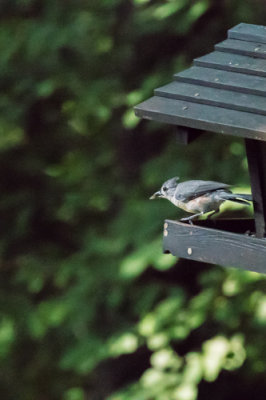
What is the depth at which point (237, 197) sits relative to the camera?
229 centimetres

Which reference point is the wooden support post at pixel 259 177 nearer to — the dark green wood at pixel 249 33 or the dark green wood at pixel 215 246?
the dark green wood at pixel 215 246

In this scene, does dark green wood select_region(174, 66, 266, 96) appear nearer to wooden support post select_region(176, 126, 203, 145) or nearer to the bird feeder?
the bird feeder

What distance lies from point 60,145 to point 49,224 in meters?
0.52

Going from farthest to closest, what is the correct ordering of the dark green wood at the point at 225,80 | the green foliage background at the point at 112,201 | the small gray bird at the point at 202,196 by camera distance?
1. the green foliage background at the point at 112,201
2. the small gray bird at the point at 202,196
3. the dark green wood at the point at 225,80

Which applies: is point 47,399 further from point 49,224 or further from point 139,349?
point 49,224

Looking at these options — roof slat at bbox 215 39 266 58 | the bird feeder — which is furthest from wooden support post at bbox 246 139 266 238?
roof slat at bbox 215 39 266 58

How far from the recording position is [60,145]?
5.09m

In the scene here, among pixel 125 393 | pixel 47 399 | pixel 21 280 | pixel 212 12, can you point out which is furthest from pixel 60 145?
pixel 47 399

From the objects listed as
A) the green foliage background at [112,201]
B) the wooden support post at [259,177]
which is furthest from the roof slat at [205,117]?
the green foliage background at [112,201]

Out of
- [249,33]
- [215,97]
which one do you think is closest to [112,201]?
[249,33]

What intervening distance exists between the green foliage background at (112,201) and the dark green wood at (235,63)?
1224 mm

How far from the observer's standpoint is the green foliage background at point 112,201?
3898 millimetres

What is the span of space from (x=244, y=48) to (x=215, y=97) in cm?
30

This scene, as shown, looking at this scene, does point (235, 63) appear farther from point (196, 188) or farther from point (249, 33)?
point (196, 188)
